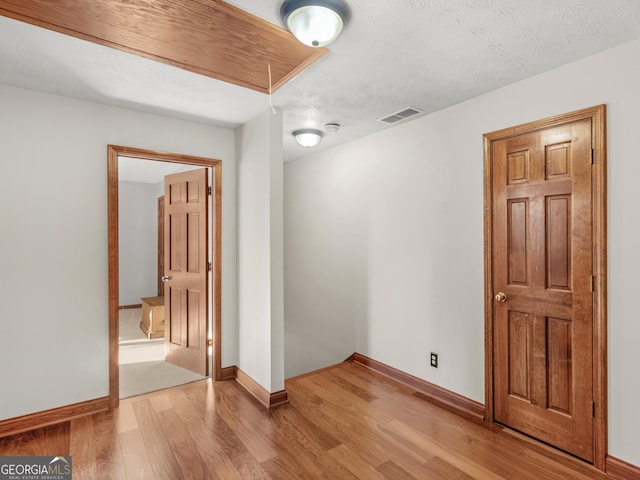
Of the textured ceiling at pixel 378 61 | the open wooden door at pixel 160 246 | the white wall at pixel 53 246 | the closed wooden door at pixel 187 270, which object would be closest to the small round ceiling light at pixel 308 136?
the textured ceiling at pixel 378 61

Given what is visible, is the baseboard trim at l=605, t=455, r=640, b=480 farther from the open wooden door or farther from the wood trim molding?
→ the open wooden door

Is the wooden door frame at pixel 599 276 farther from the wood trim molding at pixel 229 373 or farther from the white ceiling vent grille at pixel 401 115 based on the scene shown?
the wood trim molding at pixel 229 373

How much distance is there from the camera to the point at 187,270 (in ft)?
11.8

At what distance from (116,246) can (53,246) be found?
41 cm

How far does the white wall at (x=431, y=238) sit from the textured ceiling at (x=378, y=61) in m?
0.22

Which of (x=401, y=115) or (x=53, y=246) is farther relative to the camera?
(x=401, y=115)

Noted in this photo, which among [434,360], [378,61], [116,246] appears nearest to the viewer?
[378,61]

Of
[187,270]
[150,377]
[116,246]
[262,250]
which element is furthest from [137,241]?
[262,250]

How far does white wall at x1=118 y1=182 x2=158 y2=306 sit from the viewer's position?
695 cm

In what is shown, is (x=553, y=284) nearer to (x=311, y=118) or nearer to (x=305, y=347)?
(x=311, y=118)

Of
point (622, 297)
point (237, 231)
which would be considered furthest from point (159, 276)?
point (622, 297)

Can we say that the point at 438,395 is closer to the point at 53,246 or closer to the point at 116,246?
the point at 116,246

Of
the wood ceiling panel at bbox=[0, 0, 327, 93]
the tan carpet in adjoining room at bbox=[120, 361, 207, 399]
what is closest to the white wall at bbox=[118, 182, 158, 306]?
the tan carpet in adjoining room at bbox=[120, 361, 207, 399]

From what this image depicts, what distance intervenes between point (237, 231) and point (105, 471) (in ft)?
6.70
